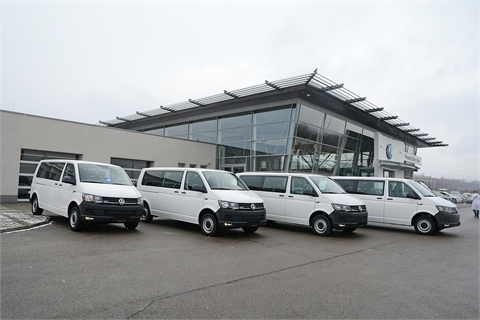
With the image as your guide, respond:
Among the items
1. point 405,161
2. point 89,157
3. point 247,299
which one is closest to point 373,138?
point 405,161

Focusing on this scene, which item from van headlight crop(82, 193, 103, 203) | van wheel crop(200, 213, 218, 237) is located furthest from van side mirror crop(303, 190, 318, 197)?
van headlight crop(82, 193, 103, 203)

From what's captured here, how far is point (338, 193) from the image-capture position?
37.0 feet

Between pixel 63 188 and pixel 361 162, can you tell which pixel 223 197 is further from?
pixel 361 162

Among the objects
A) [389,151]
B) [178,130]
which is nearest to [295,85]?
[178,130]

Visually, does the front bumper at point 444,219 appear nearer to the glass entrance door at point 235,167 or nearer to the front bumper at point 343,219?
the front bumper at point 343,219

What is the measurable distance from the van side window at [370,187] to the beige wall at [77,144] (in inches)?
506

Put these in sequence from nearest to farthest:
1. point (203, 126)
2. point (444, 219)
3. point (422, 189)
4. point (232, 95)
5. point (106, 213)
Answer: point (106, 213)
point (444, 219)
point (422, 189)
point (232, 95)
point (203, 126)

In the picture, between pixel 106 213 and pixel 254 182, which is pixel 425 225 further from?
pixel 106 213

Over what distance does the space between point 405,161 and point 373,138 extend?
6.81 m

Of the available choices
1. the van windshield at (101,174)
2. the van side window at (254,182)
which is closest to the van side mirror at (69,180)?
the van windshield at (101,174)

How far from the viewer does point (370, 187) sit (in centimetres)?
1344

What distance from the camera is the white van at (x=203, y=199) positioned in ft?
30.7

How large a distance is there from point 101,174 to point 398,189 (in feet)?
33.6

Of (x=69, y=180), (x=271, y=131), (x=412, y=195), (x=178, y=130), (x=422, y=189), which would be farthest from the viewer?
(x=178, y=130)
